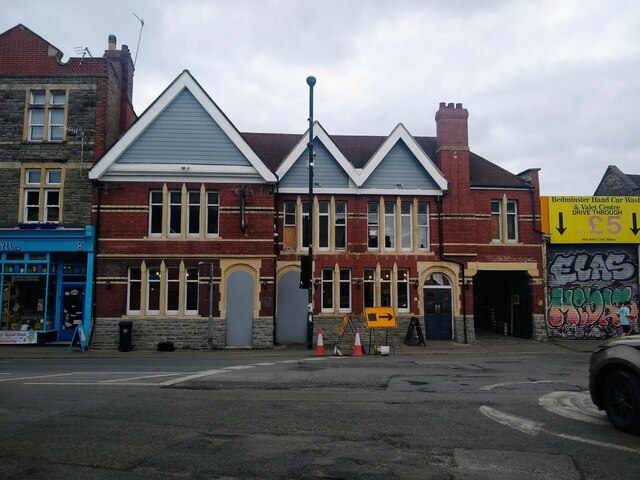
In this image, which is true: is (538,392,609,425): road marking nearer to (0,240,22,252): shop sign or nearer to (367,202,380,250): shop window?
(367,202,380,250): shop window

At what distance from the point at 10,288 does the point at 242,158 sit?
10580 mm

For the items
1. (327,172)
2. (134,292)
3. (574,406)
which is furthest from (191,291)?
(574,406)

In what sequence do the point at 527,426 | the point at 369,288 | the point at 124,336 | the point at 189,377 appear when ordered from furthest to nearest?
the point at 369,288
the point at 124,336
the point at 189,377
the point at 527,426

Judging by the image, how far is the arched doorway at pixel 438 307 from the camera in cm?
2206

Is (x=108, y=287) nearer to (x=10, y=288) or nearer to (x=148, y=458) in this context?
(x=10, y=288)

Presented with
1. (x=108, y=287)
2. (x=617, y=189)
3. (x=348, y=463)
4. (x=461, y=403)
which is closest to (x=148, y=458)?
(x=348, y=463)

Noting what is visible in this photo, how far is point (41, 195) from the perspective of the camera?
20.6m

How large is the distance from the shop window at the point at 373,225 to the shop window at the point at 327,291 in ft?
7.14

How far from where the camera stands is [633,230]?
2259 cm

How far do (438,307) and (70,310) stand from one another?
15446 mm

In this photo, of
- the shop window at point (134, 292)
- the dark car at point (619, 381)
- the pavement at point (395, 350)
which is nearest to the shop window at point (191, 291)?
the pavement at point (395, 350)

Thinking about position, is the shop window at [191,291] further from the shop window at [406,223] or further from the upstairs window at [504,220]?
the upstairs window at [504,220]

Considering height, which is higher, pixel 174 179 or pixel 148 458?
pixel 174 179

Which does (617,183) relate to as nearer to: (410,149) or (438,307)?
(410,149)
